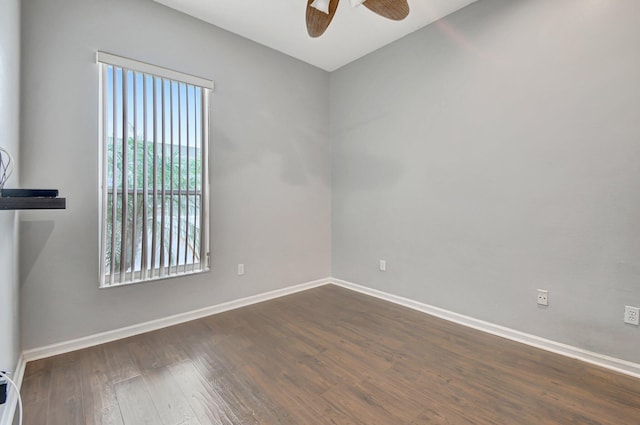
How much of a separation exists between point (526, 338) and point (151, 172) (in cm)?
347

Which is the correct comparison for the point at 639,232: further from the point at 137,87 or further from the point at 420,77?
the point at 137,87

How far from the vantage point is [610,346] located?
2.06 metres

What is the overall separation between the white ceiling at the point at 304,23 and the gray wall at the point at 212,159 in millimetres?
149

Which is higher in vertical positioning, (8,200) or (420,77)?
(420,77)

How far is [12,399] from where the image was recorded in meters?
1.58

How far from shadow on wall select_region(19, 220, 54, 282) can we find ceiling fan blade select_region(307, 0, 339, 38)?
240 centimetres

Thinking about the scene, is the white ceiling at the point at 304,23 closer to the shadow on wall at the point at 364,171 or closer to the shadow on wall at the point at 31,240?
the shadow on wall at the point at 364,171

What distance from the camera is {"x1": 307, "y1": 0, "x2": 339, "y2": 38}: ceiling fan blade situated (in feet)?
6.37

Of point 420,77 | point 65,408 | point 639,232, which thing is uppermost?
point 420,77

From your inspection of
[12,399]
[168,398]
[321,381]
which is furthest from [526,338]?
[12,399]

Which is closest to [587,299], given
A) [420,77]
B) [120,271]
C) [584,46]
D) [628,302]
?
[628,302]

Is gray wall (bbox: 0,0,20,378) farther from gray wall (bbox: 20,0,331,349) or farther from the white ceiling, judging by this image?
the white ceiling

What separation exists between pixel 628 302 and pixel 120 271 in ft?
12.5

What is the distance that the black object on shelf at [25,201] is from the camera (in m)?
1.22
